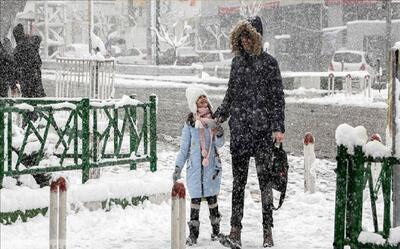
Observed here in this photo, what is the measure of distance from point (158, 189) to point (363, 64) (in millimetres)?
28524

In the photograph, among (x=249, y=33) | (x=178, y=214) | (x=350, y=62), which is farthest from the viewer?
(x=350, y=62)

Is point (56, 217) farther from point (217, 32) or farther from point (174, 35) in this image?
point (174, 35)

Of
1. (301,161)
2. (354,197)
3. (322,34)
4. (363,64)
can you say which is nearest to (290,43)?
(322,34)

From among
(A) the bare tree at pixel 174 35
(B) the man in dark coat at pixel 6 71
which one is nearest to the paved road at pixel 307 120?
(B) the man in dark coat at pixel 6 71

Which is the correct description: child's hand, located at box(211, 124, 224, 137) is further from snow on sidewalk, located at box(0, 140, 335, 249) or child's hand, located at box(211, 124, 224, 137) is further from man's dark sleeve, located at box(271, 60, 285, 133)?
snow on sidewalk, located at box(0, 140, 335, 249)

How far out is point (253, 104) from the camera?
7340 mm

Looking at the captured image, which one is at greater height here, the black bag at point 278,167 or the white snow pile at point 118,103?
the white snow pile at point 118,103

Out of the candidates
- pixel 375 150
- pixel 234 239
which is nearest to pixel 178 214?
pixel 234 239

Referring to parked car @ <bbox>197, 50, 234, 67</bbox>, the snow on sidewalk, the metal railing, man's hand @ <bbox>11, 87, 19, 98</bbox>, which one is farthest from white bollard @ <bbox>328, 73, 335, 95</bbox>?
the snow on sidewalk

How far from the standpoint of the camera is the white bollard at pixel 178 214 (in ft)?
20.7

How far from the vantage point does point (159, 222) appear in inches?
345

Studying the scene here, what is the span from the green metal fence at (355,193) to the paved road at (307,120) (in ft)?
29.1

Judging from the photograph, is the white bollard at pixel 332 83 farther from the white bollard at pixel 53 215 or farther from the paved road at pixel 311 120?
the white bollard at pixel 53 215

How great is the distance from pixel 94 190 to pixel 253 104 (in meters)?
Answer: 2.44
